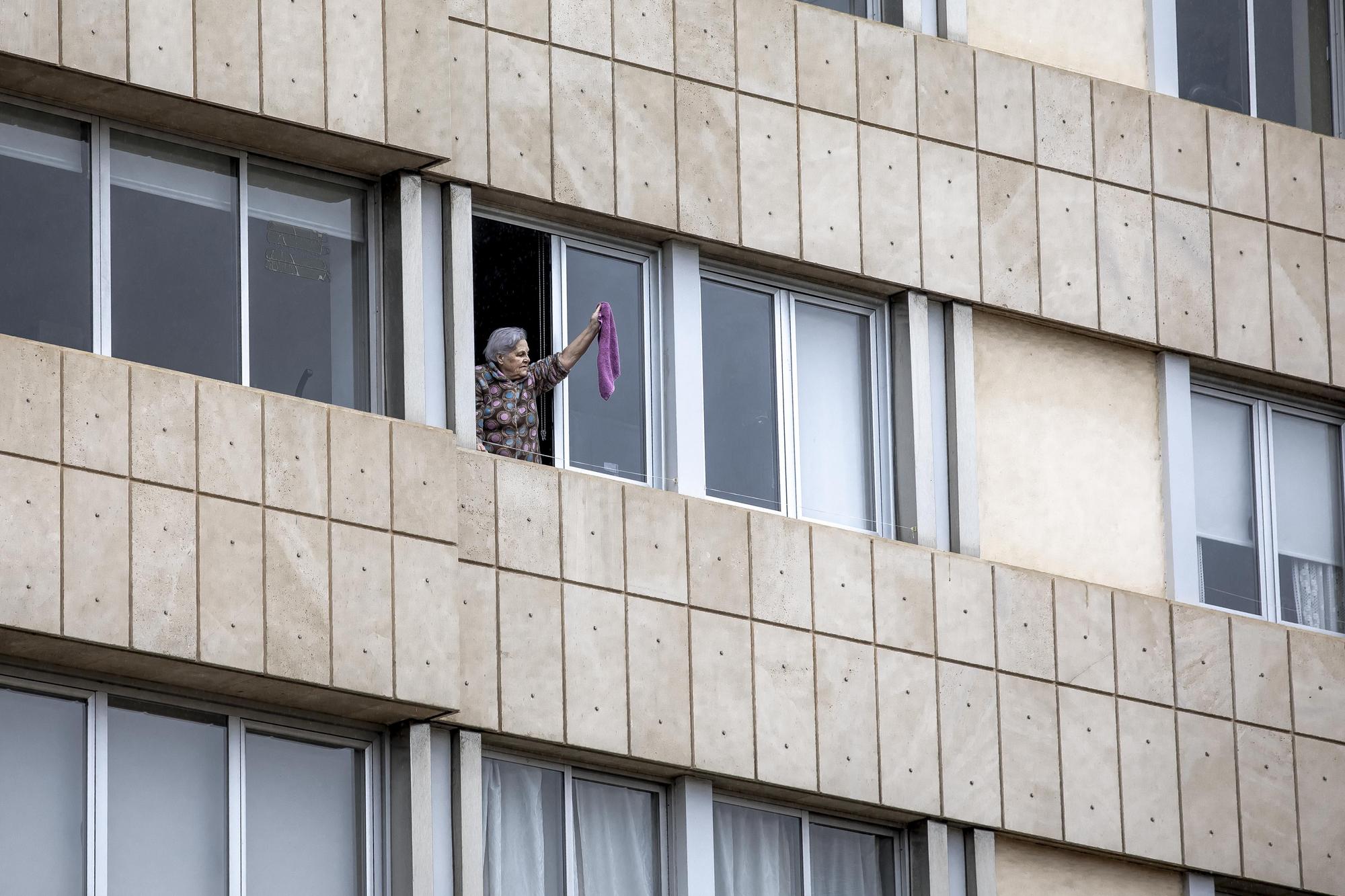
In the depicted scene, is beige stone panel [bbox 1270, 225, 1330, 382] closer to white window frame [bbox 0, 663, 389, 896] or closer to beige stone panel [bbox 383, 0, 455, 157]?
beige stone panel [bbox 383, 0, 455, 157]

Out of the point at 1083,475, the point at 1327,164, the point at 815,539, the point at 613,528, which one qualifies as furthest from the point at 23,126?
the point at 1327,164

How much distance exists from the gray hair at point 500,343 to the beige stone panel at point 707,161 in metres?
1.48

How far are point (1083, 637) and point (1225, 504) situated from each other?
2259 millimetres

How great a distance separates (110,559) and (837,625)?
5.07 meters

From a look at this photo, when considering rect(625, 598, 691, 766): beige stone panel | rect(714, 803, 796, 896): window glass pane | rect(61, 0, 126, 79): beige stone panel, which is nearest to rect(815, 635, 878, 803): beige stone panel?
rect(714, 803, 796, 896): window glass pane

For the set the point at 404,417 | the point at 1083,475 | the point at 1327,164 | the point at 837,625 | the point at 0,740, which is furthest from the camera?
the point at 1327,164

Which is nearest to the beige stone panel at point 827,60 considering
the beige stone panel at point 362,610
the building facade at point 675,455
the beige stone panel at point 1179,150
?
the building facade at point 675,455

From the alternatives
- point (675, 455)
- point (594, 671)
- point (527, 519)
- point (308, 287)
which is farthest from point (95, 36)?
point (594, 671)

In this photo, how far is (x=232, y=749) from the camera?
1795 cm

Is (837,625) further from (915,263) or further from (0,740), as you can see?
(0,740)

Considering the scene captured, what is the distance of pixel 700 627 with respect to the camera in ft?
64.3

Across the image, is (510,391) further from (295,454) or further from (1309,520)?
(1309,520)

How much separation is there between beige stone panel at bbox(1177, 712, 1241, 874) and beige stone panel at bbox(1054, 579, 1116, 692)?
69cm

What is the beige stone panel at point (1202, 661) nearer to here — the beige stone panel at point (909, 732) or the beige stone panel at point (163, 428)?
the beige stone panel at point (909, 732)
